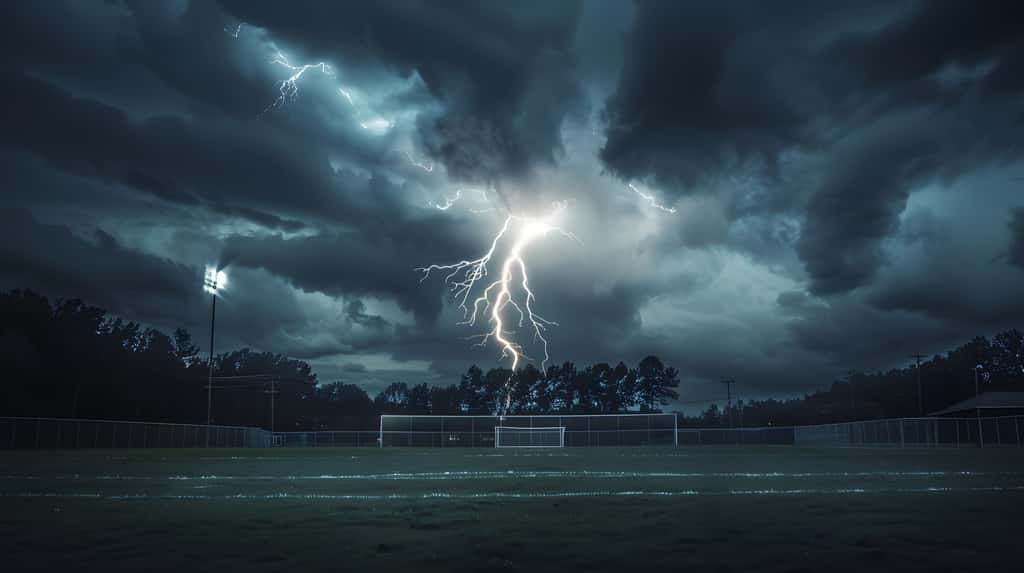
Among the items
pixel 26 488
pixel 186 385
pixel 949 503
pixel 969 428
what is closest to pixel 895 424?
pixel 969 428

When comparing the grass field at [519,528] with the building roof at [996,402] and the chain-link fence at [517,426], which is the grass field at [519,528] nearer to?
the chain-link fence at [517,426]

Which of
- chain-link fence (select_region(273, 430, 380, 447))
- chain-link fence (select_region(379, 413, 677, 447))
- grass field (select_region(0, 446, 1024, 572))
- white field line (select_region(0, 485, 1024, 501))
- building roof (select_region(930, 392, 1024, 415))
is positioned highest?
building roof (select_region(930, 392, 1024, 415))

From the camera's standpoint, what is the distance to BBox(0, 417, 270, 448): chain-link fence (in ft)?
148

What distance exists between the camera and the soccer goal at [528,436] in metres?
72.9

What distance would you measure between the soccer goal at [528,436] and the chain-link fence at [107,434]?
22.8 meters

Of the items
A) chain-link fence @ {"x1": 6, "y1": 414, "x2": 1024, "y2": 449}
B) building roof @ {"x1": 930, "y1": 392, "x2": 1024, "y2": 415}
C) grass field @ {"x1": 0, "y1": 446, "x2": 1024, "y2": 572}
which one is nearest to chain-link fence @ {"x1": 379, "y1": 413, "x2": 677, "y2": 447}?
chain-link fence @ {"x1": 6, "y1": 414, "x2": 1024, "y2": 449}

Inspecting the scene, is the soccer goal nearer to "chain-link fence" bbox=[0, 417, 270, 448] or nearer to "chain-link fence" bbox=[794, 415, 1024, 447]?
"chain-link fence" bbox=[0, 417, 270, 448]

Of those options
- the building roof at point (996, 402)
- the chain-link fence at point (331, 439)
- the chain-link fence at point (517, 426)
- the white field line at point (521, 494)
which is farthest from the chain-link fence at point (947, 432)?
the chain-link fence at point (331, 439)

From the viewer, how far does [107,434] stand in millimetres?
53656

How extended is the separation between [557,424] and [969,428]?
34.6 metres

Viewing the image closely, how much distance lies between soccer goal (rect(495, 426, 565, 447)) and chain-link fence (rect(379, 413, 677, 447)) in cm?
119

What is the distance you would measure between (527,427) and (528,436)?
155cm

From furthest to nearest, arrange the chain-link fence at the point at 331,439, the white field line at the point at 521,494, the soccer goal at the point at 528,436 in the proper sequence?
1. the chain-link fence at the point at 331,439
2. the soccer goal at the point at 528,436
3. the white field line at the point at 521,494

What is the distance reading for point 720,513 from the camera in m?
9.00
